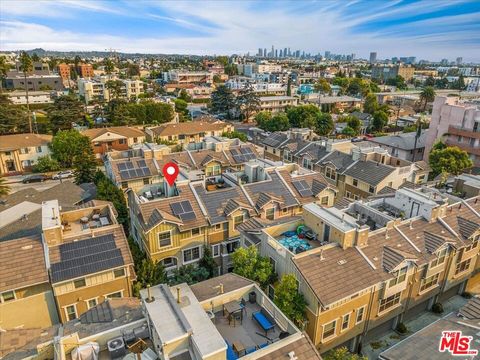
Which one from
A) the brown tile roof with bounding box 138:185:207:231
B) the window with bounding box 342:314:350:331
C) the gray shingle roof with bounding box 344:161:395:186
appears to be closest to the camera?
the window with bounding box 342:314:350:331

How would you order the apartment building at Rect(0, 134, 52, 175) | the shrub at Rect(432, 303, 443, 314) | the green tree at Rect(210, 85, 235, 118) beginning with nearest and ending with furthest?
1. the shrub at Rect(432, 303, 443, 314)
2. the apartment building at Rect(0, 134, 52, 175)
3. the green tree at Rect(210, 85, 235, 118)

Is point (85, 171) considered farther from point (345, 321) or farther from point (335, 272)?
point (345, 321)

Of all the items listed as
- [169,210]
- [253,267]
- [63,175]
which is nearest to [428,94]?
[169,210]

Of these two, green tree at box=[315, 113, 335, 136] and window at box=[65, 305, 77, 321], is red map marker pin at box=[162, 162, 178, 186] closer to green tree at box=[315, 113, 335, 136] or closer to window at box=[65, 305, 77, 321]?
window at box=[65, 305, 77, 321]

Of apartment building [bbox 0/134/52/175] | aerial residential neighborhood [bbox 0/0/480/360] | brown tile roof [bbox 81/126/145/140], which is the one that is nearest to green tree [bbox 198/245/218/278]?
aerial residential neighborhood [bbox 0/0/480/360]

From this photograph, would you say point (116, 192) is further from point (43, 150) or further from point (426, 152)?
point (426, 152)

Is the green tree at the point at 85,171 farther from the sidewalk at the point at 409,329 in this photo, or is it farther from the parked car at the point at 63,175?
the sidewalk at the point at 409,329

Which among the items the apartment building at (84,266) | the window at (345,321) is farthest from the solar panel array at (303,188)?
the apartment building at (84,266)
